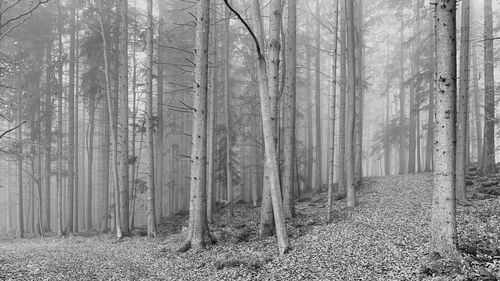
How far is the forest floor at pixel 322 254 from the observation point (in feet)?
19.4

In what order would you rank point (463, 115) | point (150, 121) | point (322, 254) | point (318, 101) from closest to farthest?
point (322, 254), point (463, 115), point (150, 121), point (318, 101)

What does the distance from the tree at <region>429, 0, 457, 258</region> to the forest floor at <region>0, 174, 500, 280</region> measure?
432mm

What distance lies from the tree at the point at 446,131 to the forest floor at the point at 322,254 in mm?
432

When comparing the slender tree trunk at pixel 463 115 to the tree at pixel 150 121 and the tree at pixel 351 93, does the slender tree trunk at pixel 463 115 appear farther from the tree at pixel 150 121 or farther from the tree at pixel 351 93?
the tree at pixel 150 121

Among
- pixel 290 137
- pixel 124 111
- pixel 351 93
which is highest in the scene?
pixel 351 93

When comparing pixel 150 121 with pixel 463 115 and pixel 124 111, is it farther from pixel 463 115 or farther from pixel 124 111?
pixel 463 115

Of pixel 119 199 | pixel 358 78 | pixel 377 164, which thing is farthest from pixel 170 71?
pixel 377 164

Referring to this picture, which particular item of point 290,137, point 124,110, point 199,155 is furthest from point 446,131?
point 124,110

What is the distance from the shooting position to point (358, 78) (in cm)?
1511

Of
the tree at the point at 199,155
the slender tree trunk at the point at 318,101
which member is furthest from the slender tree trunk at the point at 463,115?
the slender tree trunk at the point at 318,101

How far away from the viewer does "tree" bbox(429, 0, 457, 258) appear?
18.2 feet

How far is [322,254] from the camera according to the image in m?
7.50

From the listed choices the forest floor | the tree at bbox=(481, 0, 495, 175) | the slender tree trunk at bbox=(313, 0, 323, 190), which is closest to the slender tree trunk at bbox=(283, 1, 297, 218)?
the forest floor

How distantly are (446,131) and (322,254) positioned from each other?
359 centimetres
